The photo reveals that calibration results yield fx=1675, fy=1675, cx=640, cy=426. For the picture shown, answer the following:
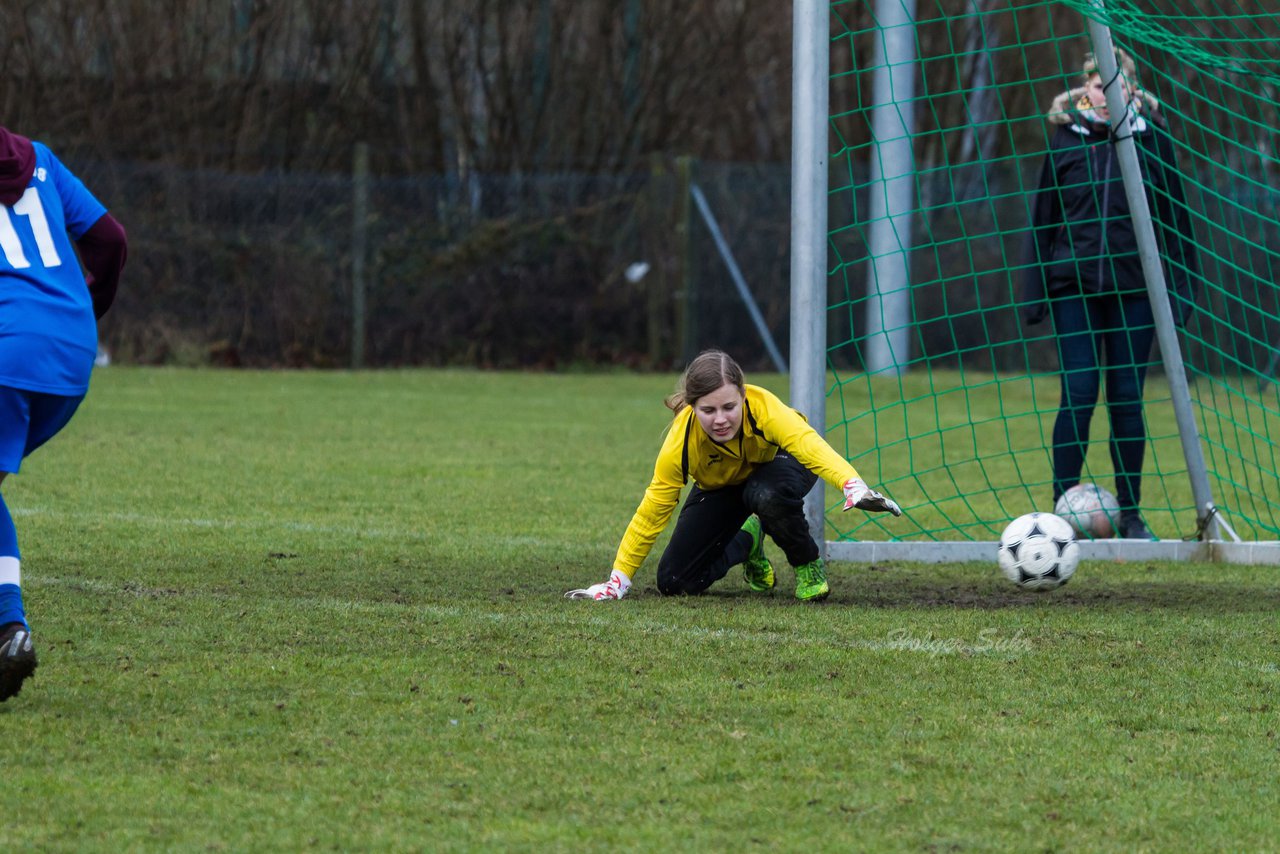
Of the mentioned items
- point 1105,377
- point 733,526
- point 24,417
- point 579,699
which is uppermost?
point 1105,377

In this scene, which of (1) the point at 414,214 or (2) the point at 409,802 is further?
(1) the point at 414,214

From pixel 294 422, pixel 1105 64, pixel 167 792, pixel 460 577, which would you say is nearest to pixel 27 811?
pixel 167 792

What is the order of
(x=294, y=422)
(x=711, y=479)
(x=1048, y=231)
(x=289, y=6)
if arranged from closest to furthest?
1. (x=711, y=479)
2. (x=1048, y=231)
3. (x=294, y=422)
4. (x=289, y=6)

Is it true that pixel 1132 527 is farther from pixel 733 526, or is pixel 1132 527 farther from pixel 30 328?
pixel 30 328

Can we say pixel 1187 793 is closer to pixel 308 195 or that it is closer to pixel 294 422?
pixel 294 422

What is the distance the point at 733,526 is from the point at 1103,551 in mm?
1751

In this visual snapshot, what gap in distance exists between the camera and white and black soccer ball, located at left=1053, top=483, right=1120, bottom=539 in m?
6.66

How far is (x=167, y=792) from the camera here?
3.03 meters

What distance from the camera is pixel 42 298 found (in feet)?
12.0

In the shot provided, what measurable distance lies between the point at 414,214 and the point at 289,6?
3083 millimetres

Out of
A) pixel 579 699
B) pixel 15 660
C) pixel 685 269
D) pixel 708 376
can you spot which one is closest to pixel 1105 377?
pixel 708 376

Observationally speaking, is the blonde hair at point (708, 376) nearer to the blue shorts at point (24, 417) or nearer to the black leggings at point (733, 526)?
the black leggings at point (733, 526)

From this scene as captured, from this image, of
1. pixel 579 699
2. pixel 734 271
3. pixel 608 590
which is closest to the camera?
pixel 579 699

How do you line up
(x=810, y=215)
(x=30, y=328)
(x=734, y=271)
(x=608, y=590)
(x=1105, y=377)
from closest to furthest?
1. (x=30, y=328)
2. (x=608, y=590)
3. (x=810, y=215)
4. (x=1105, y=377)
5. (x=734, y=271)
